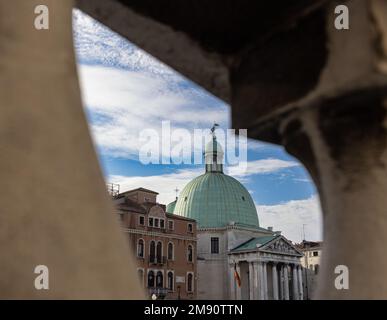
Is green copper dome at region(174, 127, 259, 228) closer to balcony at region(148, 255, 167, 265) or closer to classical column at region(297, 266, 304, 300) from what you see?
classical column at region(297, 266, 304, 300)

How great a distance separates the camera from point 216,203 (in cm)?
4341

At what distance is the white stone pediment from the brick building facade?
26.8ft

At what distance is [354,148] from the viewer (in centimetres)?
151

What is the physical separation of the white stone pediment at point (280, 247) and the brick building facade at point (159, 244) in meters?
8.16

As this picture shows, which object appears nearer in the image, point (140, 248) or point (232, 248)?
point (140, 248)

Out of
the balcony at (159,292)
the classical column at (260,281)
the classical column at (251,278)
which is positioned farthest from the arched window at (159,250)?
the classical column at (260,281)

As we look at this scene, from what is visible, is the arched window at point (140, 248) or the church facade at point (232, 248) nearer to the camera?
the arched window at point (140, 248)

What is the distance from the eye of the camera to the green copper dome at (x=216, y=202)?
4275cm

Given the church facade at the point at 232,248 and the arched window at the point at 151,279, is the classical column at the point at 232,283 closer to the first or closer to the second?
the church facade at the point at 232,248

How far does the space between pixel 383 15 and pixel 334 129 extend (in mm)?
323

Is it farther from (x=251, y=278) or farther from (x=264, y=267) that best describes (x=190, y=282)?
(x=264, y=267)

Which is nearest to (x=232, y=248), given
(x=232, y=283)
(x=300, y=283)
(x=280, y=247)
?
(x=232, y=283)

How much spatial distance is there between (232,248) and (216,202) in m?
3.90

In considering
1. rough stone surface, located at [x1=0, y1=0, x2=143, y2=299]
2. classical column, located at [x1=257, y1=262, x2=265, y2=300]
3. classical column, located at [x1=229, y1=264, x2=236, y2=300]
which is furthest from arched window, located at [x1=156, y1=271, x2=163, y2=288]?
rough stone surface, located at [x1=0, y1=0, x2=143, y2=299]
